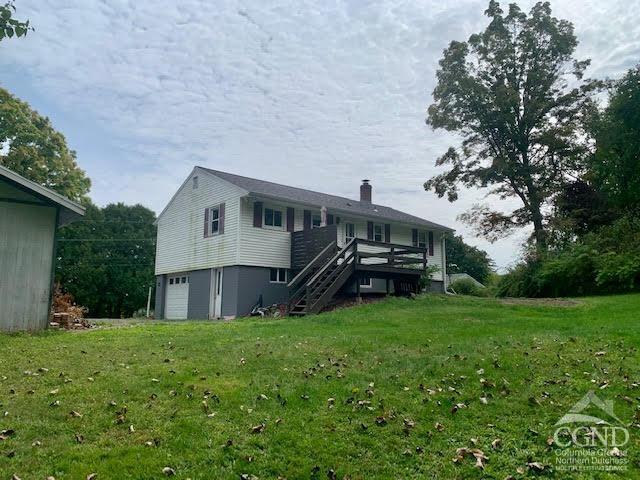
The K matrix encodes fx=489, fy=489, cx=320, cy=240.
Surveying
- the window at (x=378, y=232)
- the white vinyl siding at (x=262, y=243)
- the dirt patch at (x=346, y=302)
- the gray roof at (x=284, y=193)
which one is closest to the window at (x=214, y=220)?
the gray roof at (x=284, y=193)

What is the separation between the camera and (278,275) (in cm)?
2025

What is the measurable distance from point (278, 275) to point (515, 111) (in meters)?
16.0

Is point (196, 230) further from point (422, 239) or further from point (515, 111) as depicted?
point (515, 111)

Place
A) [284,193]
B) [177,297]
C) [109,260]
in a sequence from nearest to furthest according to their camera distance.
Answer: [284,193], [177,297], [109,260]

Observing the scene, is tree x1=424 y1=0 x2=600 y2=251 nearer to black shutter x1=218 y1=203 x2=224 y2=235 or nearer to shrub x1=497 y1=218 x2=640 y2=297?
shrub x1=497 y1=218 x2=640 y2=297

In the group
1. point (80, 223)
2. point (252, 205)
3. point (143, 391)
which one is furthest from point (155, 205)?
point (143, 391)

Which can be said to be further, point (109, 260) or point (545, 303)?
point (109, 260)

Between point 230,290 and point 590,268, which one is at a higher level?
point 590,268

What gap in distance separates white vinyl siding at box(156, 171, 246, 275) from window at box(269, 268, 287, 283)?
5.81 ft

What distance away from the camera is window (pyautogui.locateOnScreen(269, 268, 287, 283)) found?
A: 2002 cm

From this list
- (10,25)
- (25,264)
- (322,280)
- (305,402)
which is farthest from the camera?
(322,280)

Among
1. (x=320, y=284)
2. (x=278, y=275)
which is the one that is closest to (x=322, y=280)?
(x=320, y=284)

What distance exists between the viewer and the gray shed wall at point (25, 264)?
36.8 feet
